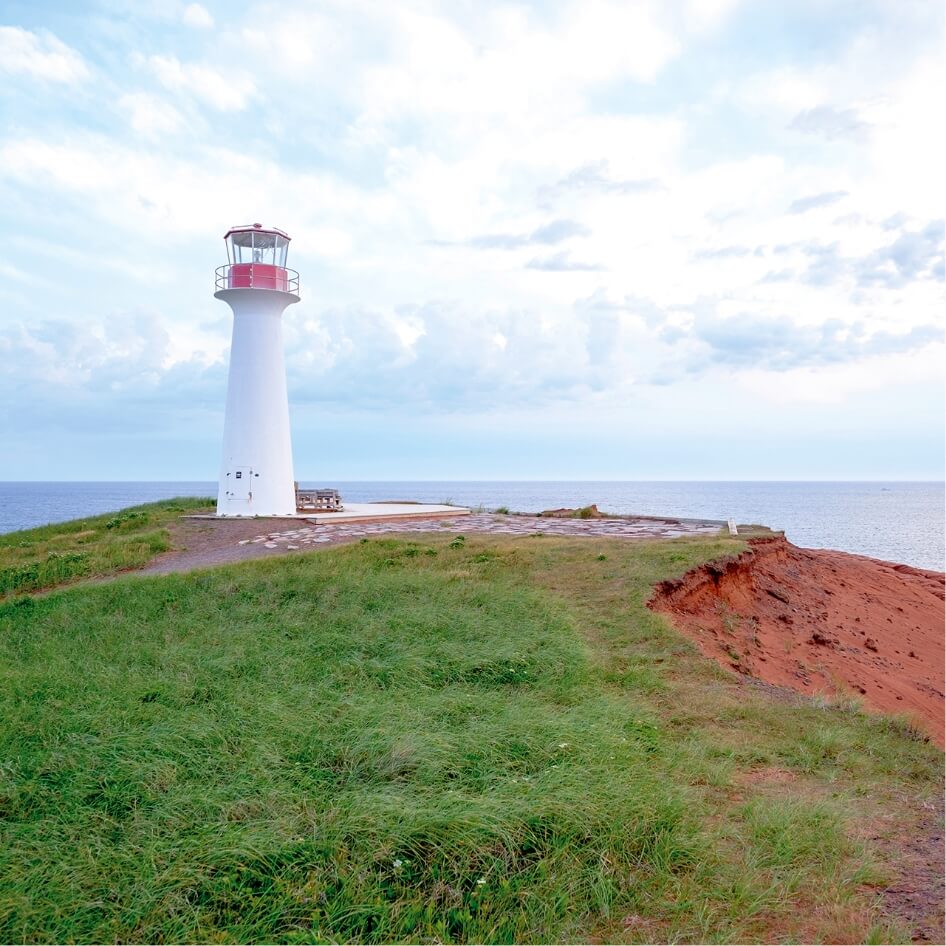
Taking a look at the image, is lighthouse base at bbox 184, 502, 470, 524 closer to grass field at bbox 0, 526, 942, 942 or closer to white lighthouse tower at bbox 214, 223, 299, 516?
white lighthouse tower at bbox 214, 223, 299, 516

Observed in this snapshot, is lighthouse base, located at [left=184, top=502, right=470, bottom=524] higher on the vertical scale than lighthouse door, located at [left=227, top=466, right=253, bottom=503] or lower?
lower

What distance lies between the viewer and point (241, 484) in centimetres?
2209

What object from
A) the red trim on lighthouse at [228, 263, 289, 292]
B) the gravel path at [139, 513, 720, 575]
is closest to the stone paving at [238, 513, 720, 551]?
the gravel path at [139, 513, 720, 575]

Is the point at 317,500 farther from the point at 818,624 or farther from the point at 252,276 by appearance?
the point at 818,624

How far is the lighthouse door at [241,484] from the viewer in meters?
22.0

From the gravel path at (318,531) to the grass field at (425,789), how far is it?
22.7 ft

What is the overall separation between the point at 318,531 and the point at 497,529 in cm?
427

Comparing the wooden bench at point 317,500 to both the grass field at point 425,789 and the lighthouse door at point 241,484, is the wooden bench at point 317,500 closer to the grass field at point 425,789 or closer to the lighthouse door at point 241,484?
the lighthouse door at point 241,484

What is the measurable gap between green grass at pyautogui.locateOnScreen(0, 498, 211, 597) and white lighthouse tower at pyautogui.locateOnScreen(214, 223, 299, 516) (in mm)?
2172

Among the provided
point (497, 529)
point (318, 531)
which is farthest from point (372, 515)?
point (497, 529)

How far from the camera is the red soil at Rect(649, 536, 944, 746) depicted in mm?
9930

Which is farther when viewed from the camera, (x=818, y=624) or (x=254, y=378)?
(x=254, y=378)

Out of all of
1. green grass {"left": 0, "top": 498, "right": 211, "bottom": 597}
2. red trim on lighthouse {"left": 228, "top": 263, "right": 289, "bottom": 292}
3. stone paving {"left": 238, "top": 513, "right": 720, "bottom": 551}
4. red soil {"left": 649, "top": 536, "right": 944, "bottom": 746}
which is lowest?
red soil {"left": 649, "top": 536, "right": 944, "bottom": 746}

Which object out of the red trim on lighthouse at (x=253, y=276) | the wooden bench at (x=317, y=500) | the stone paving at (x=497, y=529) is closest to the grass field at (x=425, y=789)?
the stone paving at (x=497, y=529)
